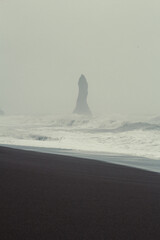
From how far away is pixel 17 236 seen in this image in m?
2.96

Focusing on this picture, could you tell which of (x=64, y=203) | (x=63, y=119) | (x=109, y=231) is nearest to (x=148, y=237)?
(x=109, y=231)

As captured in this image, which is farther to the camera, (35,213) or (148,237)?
(35,213)

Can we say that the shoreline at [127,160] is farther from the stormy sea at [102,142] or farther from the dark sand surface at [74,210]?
the dark sand surface at [74,210]

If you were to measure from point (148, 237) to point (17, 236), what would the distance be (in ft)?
3.97

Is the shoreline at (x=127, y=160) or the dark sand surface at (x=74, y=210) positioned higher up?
the dark sand surface at (x=74, y=210)

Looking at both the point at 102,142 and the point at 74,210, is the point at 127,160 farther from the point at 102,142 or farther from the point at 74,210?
the point at 102,142

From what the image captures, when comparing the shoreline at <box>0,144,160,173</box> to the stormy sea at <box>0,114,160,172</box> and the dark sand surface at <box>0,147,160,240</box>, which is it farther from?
the dark sand surface at <box>0,147,160,240</box>

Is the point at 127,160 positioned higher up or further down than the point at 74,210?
further down

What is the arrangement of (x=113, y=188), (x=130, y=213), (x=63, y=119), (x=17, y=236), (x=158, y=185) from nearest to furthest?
(x=17, y=236) < (x=130, y=213) < (x=113, y=188) < (x=158, y=185) < (x=63, y=119)

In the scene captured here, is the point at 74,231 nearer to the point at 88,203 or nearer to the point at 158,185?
the point at 88,203

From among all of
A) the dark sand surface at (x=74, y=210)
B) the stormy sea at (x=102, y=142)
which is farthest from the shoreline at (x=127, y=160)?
the dark sand surface at (x=74, y=210)

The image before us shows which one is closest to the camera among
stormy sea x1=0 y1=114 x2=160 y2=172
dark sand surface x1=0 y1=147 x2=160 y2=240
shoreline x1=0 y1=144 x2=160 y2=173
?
dark sand surface x1=0 y1=147 x2=160 y2=240

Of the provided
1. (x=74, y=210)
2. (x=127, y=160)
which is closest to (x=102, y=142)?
(x=127, y=160)

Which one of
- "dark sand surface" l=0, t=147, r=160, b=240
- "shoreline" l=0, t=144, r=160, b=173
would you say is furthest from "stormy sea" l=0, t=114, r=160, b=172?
"dark sand surface" l=0, t=147, r=160, b=240
